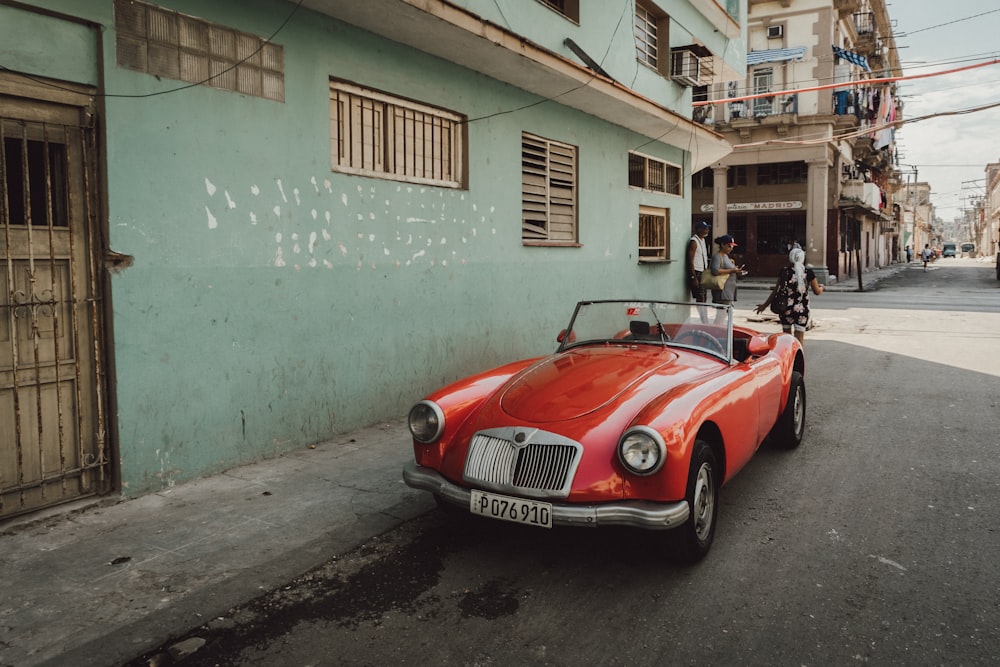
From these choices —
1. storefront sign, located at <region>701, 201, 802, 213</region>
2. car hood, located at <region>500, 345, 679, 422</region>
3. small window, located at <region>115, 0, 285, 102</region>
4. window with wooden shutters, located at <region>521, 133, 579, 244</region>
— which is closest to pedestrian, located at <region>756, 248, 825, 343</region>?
window with wooden shutters, located at <region>521, 133, 579, 244</region>

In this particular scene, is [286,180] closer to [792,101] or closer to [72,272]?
[72,272]

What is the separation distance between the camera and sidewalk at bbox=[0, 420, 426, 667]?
2.96 m

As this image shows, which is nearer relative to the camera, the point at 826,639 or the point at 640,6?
the point at 826,639

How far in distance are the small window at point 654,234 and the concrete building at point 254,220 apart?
326 cm

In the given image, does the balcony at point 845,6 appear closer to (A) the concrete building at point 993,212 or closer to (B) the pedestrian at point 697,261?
(B) the pedestrian at point 697,261

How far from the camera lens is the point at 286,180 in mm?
5484

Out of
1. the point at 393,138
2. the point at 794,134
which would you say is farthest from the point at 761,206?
the point at 393,138

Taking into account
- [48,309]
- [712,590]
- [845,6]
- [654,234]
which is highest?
[845,6]

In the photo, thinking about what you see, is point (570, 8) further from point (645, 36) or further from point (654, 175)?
point (654, 175)

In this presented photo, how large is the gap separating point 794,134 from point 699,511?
29118mm

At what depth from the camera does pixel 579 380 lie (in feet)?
13.4

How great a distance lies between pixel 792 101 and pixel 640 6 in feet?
65.5

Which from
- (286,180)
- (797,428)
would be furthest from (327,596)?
(797,428)

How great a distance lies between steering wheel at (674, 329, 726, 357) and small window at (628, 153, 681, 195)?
7210 mm
